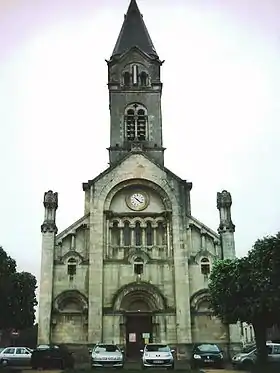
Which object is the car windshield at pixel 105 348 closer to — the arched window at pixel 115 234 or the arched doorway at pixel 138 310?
the arched doorway at pixel 138 310

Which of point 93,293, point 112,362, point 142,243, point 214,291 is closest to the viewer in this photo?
point 112,362

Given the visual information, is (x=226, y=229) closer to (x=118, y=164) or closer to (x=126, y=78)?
(x=118, y=164)

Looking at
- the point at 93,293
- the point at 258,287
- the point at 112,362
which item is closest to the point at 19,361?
the point at 93,293

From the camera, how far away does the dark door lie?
38.2m

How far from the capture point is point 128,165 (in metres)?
42.8

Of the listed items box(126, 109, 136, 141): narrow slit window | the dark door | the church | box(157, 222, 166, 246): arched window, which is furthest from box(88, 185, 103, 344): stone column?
box(126, 109, 136, 141): narrow slit window

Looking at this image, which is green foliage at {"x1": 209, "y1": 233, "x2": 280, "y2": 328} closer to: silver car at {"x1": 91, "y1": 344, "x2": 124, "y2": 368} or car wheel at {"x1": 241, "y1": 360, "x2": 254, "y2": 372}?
car wheel at {"x1": 241, "y1": 360, "x2": 254, "y2": 372}

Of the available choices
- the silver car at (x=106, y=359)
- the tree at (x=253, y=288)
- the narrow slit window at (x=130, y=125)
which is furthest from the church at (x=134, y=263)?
the silver car at (x=106, y=359)

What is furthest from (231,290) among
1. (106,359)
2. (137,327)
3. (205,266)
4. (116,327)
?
(116,327)

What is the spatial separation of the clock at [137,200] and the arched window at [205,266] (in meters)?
6.81

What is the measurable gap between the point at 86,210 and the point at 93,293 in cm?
782

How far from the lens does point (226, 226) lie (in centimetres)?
4041

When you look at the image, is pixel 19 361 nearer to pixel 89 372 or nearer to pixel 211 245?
pixel 89 372

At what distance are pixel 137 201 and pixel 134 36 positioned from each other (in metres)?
21.7
